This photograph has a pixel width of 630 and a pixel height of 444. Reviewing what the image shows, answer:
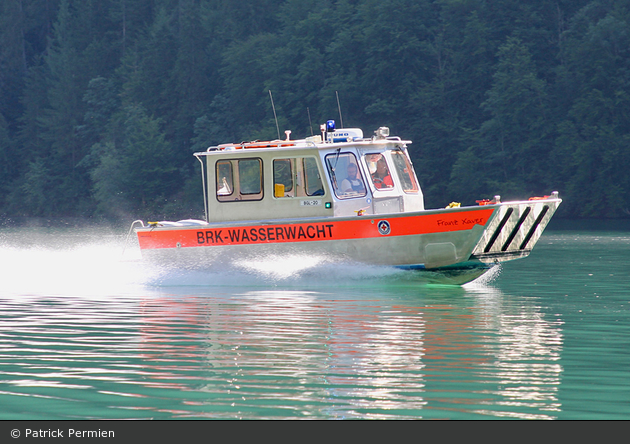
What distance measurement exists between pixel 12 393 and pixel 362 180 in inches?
357

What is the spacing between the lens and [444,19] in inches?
2452

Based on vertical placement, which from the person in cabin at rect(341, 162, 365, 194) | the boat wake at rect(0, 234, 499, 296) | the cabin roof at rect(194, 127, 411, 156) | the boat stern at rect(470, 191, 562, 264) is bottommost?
the boat wake at rect(0, 234, 499, 296)

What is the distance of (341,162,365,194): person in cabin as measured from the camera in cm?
1582

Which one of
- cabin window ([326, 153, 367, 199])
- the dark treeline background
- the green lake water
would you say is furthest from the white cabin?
the dark treeline background

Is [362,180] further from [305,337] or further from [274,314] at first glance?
[305,337]

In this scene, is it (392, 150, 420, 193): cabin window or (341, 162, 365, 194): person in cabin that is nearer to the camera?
(341, 162, 365, 194): person in cabin

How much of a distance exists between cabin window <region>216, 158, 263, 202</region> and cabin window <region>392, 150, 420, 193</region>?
2.42m

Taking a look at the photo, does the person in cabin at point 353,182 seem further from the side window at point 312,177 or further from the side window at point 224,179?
the side window at point 224,179

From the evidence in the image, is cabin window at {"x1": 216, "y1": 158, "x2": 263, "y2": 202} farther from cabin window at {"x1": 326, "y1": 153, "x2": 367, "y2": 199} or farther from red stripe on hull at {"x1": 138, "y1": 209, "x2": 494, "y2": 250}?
cabin window at {"x1": 326, "y1": 153, "x2": 367, "y2": 199}

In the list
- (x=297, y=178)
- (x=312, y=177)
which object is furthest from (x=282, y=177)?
(x=312, y=177)

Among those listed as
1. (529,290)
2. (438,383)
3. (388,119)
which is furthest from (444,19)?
(438,383)

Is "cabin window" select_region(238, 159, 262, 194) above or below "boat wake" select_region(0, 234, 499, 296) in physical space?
above

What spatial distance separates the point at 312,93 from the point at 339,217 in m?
48.9

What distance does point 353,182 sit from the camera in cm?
1587
